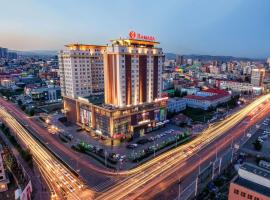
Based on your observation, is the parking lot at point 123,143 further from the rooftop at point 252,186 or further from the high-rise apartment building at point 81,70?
the rooftop at point 252,186

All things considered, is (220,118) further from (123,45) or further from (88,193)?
(88,193)

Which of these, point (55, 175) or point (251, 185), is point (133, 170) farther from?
point (251, 185)

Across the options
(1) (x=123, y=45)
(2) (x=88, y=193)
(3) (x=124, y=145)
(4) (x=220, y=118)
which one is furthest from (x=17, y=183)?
(4) (x=220, y=118)

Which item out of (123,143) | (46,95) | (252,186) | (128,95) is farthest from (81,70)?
(252,186)

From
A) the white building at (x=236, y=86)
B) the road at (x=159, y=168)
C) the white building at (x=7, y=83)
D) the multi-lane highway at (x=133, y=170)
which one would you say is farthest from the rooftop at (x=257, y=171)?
the white building at (x=7, y=83)

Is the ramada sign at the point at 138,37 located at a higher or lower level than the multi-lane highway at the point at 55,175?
higher
